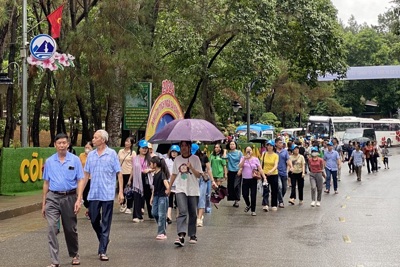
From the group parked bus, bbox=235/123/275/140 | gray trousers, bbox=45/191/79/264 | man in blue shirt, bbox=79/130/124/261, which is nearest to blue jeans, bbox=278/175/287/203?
man in blue shirt, bbox=79/130/124/261

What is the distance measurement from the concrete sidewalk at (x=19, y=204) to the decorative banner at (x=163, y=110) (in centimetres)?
426

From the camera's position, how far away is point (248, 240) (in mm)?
12227

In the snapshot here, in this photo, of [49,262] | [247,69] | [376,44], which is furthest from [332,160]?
[376,44]

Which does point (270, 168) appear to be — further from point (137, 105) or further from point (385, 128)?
point (385, 128)

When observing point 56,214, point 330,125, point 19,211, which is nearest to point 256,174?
point 19,211

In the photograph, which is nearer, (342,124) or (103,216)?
(103,216)

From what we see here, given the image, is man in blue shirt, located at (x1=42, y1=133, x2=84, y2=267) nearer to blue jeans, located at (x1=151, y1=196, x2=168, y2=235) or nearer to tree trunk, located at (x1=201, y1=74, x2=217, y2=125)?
blue jeans, located at (x1=151, y1=196, x2=168, y2=235)

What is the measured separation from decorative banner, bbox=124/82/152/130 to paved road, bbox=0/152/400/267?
7.88m

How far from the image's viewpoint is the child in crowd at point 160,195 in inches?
479

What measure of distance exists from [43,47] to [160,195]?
9.73 metres

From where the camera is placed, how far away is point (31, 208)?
17.3m

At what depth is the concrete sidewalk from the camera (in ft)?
52.6

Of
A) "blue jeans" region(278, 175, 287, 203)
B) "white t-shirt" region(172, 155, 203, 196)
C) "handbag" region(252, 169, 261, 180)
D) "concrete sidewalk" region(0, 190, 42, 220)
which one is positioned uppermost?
"white t-shirt" region(172, 155, 203, 196)

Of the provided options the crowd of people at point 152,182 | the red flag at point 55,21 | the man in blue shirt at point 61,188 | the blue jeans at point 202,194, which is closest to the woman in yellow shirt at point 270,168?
the crowd of people at point 152,182
